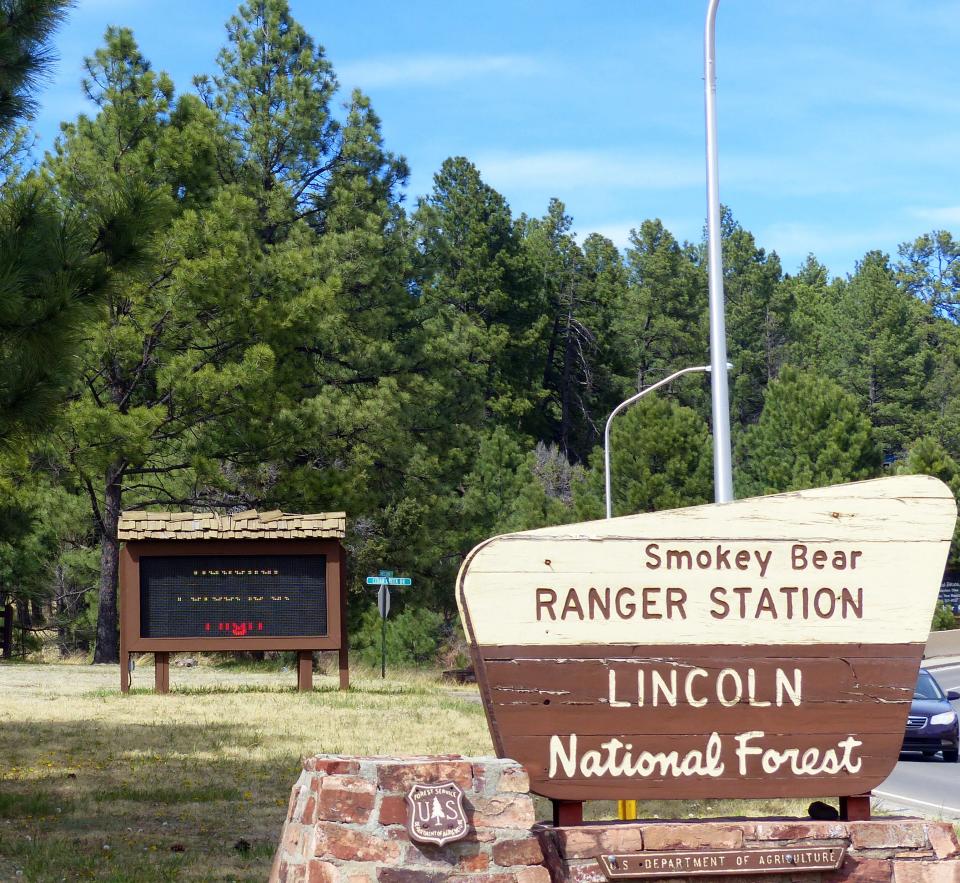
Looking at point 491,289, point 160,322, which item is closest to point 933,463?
point 491,289

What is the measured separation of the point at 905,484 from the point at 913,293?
94.8 m

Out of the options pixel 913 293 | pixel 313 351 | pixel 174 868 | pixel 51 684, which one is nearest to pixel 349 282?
pixel 313 351

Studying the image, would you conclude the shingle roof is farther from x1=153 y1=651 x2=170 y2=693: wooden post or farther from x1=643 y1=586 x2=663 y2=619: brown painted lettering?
x1=643 y1=586 x2=663 y2=619: brown painted lettering

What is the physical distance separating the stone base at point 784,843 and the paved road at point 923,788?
19.0 feet

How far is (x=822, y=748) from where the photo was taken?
262 inches

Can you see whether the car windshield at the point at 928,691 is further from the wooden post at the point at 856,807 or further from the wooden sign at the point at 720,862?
the wooden sign at the point at 720,862

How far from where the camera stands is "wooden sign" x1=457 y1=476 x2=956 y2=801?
6.42 meters

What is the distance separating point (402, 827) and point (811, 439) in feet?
167

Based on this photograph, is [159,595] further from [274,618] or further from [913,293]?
[913,293]

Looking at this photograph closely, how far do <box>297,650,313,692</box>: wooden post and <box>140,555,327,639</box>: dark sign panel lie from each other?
55cm

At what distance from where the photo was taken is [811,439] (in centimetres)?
5494

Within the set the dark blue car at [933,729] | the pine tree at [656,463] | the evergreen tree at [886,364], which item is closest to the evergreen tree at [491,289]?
the pine tree at [656,463]

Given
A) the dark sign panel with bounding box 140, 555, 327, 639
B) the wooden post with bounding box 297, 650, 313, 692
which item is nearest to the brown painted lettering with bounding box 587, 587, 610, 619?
the dark sign panel with bounding box 140, 555, 327, 639

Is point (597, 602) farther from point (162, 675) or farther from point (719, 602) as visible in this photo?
point (162, 675)
